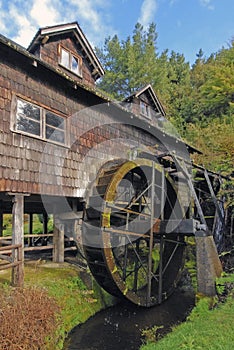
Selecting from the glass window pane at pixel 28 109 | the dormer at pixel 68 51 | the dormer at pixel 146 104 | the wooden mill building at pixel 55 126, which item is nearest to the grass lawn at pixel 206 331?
the wooden mill building at pixel 55 126

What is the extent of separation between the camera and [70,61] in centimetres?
930

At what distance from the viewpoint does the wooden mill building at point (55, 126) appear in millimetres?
6031

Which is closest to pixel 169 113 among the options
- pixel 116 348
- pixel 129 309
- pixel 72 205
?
pixel 72 205

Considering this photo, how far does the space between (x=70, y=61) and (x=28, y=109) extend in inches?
144

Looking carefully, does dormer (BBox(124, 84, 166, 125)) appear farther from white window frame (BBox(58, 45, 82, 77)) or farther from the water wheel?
the water wheel

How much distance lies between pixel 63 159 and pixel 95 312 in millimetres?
3876

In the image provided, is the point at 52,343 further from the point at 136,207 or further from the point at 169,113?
the point at 169,113

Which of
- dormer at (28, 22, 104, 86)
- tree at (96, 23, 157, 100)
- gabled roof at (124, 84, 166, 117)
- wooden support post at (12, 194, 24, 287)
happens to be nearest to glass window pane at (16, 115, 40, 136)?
wooden support post at (12, 194, 24, 287)

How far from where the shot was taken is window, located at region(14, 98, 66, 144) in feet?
20.7

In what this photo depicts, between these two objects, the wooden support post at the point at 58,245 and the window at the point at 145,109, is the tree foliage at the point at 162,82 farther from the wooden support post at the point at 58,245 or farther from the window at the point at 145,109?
the wooden support post at the point at 58,245

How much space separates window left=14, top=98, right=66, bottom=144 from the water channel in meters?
4.43

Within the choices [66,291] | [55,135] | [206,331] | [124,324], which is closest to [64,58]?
[55,135]

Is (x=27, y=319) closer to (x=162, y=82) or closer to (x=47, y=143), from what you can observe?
(x=47, y=143)

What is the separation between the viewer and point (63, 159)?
7.29 metres
